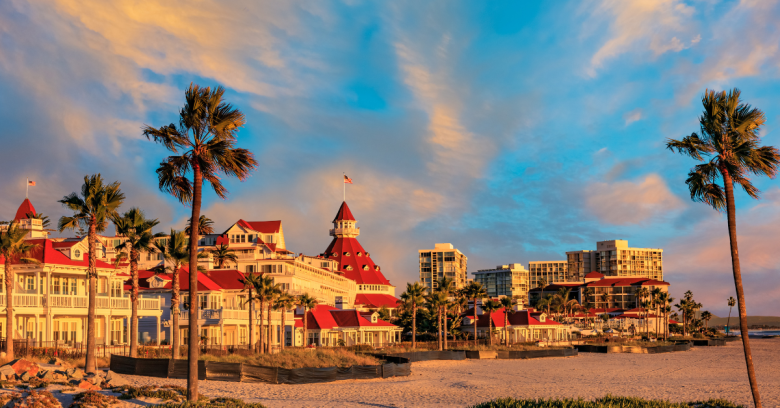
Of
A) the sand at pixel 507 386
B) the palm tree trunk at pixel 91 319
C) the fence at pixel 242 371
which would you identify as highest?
the palm tree trunk at pixel 91 319

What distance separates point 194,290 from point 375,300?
298ft

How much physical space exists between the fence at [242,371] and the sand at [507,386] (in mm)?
796

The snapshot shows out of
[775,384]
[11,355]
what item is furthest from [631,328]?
[11,355]

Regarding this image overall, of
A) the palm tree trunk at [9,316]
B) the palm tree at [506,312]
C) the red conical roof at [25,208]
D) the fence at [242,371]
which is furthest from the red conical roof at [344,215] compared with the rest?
the palm tree trunk at [9,316]

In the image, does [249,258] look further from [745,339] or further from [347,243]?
[745,339]

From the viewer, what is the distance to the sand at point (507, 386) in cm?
3038

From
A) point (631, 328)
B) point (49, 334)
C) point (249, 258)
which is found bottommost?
point (631, 328)

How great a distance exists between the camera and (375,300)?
4385 inches

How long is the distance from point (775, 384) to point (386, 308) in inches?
2738

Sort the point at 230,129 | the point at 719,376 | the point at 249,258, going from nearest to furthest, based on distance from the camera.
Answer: the point at 230,129 < the point at 719,376 < the point at 249,258

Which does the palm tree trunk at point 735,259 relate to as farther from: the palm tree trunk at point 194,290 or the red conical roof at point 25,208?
the red conical roof at point 25,208

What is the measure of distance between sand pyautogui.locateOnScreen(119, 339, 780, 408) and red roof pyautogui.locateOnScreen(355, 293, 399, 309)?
A: 156 feet

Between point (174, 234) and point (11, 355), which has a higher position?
point (174, 234)

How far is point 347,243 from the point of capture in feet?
420
